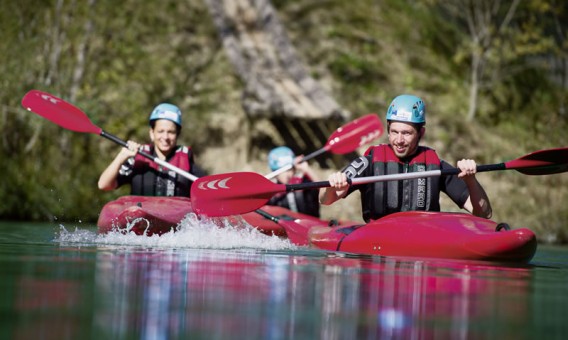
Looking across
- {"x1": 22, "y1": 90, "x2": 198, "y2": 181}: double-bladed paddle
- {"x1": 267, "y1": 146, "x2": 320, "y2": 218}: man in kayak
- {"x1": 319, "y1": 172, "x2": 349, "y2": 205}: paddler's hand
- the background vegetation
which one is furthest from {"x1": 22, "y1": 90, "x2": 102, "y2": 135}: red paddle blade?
{"x1": 319, "y1": 172, "x2": 349, "y2": 205}: paddler's hand

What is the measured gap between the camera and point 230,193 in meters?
7.45

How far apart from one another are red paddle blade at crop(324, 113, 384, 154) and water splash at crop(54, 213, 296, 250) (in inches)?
117

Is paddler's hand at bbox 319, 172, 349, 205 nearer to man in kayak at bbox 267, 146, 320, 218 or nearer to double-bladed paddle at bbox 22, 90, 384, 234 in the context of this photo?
double-bladed paddle at bbox 22, 90, 384, 234

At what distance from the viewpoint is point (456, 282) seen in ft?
15.1

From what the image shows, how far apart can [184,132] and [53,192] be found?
3.76 meters

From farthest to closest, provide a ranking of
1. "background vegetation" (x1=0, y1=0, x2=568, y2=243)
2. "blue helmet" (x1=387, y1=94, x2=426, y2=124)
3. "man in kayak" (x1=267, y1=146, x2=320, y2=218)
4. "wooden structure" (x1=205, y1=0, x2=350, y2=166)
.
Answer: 1. "wooden structure" (x1=205, y1=0, x2=350, y2=166)
2. "background vegetation" (x1=0, y1=0, x2=568, y2=243)
3. "man in kayak" (x1=267, y1=146, x2=320, y2=218)
4. "blue helmet" (x1=387, y1=94, x2=426, y2=124)

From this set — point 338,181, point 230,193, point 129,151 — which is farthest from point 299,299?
point 129,151

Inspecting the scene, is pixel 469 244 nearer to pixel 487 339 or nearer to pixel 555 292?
pixel 555 292

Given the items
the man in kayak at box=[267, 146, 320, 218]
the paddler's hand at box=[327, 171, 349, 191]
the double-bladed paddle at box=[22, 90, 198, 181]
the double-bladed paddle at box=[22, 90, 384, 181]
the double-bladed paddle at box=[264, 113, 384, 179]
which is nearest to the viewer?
the paddler's hand at box=[327, 171, 349, 191]

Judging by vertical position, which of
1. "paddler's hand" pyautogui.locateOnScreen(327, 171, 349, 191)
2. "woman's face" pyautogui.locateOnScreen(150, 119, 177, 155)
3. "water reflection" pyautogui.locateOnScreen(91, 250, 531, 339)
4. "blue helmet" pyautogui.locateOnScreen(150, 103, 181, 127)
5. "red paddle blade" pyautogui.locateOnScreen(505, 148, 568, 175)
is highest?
"blue helmet" pyautogui.locateOnScreen(150, 103, 181, 127)

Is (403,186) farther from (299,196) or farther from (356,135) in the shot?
(356,135)

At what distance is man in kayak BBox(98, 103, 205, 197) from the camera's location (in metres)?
8.57

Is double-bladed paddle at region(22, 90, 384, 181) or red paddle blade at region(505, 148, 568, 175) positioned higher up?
double-bladed paddle at region(22, 90, 384, 181)

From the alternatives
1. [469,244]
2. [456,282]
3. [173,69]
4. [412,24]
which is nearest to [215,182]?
[469,244]
